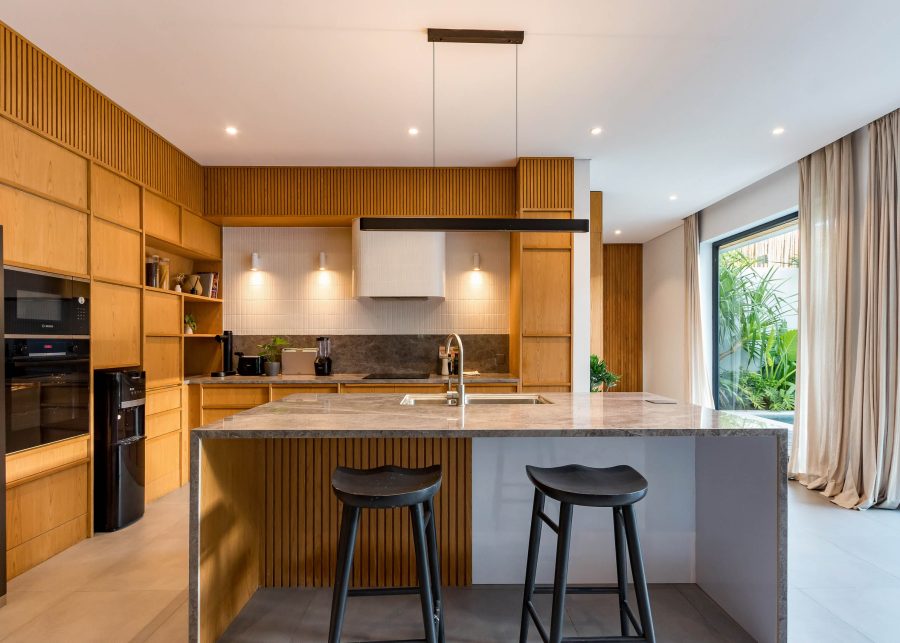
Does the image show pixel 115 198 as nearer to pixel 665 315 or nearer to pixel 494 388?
pixel 494 388

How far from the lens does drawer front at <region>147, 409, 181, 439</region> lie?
3588 mm

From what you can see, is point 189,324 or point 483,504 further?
point 189,324

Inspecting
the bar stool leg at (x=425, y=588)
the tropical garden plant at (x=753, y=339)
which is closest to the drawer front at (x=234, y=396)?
the bar stool leg at (x=425, y=588)

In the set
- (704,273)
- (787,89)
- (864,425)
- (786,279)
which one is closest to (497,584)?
(864,425)

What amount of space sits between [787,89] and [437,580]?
340 centimetres

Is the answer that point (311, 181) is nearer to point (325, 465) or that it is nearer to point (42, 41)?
point (42, 41)

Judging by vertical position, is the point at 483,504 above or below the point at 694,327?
below

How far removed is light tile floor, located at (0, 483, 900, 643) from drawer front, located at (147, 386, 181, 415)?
838 millimetres

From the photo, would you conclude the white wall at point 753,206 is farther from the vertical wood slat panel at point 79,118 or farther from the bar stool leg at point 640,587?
the vertical wood slat panel at point 79,118

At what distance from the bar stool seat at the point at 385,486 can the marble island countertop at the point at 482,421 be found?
0.56 feet

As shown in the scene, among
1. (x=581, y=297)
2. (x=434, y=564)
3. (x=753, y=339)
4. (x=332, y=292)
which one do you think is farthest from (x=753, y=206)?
(x=434, y=564)

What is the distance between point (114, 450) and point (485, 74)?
3.22 meters

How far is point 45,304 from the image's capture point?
2600mm

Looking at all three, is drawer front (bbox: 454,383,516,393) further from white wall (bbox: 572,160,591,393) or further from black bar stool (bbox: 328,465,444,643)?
black bar stool (bbox: 328,465,444,643)
